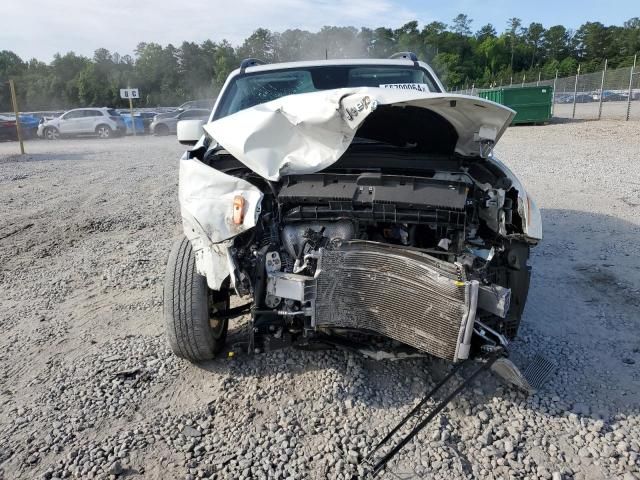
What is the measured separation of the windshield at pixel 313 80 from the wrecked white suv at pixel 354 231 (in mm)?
1520

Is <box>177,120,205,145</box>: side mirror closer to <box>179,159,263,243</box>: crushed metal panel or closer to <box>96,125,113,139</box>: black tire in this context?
<box>179,159,263,243</box>: crushed metal panel

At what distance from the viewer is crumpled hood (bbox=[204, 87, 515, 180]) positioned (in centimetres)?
272

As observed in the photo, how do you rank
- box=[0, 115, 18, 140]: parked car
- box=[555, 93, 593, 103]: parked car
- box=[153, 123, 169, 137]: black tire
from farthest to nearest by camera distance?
box=[555, 93, 593, 103]: parked car
box=[153, 123, 169, 137]: black tire
box=[0, 115, 18, 140]: parked car

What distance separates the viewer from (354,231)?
9.21 ft

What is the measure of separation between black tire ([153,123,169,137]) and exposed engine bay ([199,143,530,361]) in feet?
79.7

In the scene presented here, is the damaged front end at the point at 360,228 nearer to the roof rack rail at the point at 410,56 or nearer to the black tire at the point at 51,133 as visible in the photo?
the roof rack rail at the point at 410,56

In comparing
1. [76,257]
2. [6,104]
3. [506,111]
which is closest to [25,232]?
[76,257]

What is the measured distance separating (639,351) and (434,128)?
195 centimetres

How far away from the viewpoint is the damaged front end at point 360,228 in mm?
2605

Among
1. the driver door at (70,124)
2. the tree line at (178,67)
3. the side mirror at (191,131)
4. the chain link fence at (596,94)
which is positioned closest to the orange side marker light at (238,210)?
the side mirror at (191,131)

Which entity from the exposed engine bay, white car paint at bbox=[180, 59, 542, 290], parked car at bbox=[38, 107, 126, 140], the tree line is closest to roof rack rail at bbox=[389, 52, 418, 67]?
white car paint at bbox=[180, 59, 542, 290]

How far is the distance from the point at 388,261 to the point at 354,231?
0.97 feet

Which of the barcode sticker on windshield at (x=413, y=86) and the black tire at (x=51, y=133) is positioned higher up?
the barcode sticker on windshield at (x=413, y=86)

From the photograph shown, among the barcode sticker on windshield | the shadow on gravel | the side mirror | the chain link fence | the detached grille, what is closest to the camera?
the detached grille
